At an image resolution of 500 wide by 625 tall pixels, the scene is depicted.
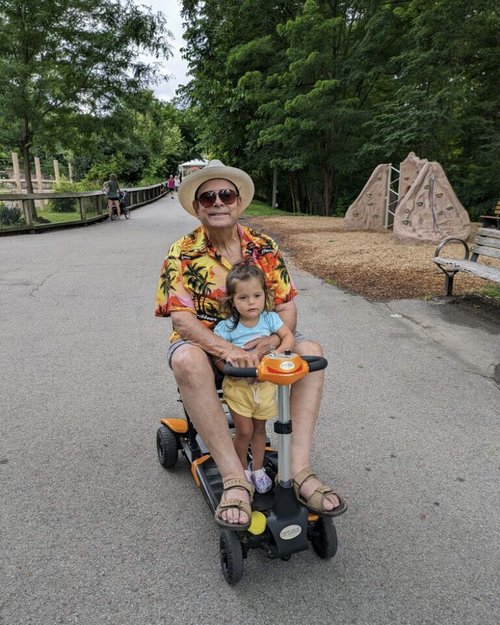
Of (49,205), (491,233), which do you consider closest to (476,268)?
(491,233)

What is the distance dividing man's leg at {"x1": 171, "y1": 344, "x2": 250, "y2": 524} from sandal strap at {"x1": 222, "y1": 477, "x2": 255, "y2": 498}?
0.04m

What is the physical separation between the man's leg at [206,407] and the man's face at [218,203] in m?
0.78

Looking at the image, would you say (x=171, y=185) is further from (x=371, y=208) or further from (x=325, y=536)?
(x=325, y=536)

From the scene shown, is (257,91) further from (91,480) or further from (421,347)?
(91,480)

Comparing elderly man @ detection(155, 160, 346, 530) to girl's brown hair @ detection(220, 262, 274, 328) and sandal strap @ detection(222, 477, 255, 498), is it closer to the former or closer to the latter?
sandal strap @ detection(222, 477, 255, 498)

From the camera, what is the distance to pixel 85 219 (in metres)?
16.8

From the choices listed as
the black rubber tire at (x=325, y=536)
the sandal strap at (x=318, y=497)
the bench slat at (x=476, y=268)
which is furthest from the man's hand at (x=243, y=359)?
the bench slat at (x=476, y=268)

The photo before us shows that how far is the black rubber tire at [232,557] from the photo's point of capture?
1.96 m

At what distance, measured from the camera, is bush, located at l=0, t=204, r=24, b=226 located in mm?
13727

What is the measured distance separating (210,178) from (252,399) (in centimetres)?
125

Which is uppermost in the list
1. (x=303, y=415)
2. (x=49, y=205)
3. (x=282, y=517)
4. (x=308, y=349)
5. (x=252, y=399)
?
(x=49, y=205)

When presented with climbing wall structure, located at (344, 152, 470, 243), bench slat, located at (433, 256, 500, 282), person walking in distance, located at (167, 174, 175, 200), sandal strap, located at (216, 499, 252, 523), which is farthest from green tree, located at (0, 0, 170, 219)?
person walking in distance, located at (167, 174, 175, 200)

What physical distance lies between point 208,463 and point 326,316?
12.4 ft

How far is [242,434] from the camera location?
90.1 inches
